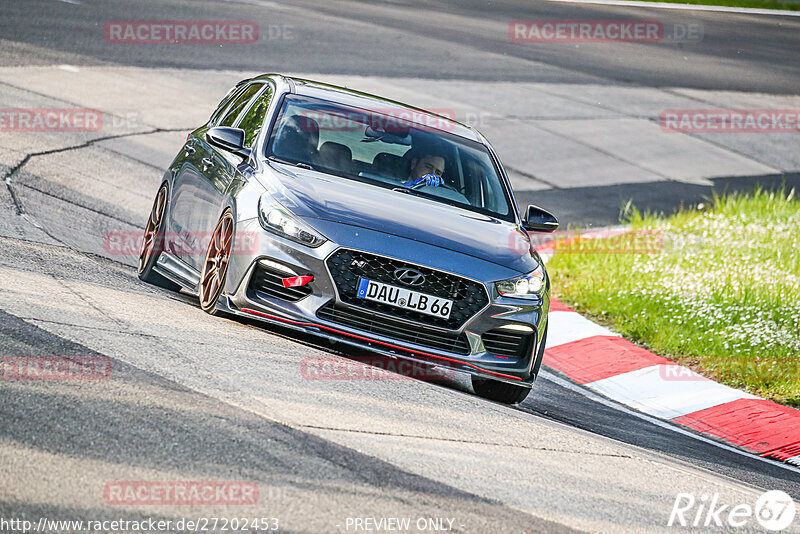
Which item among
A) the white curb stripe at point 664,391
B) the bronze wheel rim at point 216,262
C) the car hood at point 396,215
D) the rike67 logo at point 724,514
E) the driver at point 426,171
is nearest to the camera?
the rike67 logo at point 724,514

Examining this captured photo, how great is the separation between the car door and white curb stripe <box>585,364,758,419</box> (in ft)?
10.8

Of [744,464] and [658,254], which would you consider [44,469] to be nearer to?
[744,464]

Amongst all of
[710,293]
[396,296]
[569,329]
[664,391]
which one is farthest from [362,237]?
[710,293]

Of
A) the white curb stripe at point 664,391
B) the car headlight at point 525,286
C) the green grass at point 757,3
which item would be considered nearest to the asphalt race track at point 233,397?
the white curb stripe at point 664,391

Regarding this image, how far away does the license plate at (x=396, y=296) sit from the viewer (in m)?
6.60

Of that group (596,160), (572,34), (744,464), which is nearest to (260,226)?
(744,464)

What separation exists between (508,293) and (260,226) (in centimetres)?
153

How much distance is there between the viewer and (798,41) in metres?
33.5

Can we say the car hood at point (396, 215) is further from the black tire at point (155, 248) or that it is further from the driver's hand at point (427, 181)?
the black tire at point (155, 248)

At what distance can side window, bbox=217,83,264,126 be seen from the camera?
8.85 m

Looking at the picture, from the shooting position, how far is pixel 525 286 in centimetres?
701

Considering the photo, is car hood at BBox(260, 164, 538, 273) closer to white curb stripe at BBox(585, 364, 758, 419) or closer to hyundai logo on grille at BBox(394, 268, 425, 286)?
hyundai logo on grille at BBox(394, 268, 425, 286)

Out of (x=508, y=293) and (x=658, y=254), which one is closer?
(x=508, y=293)

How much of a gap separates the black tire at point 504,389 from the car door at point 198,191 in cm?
200
